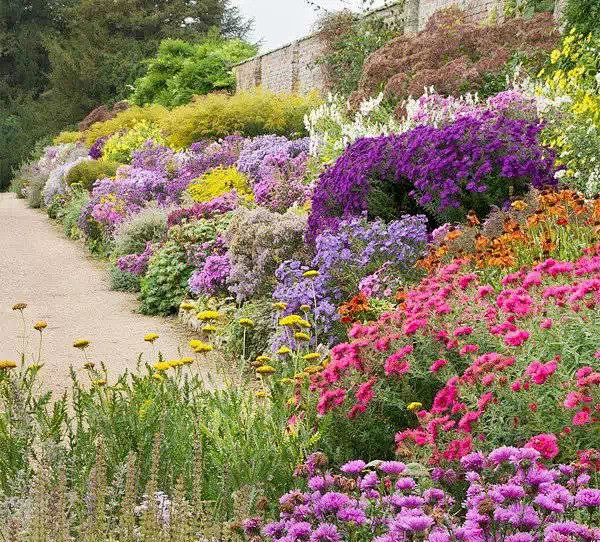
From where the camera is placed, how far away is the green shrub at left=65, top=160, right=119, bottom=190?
18219 mm

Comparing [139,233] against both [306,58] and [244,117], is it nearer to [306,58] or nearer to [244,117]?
[244,117]

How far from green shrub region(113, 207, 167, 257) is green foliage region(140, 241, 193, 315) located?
59.5 inches

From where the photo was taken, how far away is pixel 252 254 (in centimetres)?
771

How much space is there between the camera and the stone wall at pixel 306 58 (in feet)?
51.2

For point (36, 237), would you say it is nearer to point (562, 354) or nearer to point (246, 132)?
point (246, 132)

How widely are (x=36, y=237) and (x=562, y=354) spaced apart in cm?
1335

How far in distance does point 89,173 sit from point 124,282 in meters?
8.69

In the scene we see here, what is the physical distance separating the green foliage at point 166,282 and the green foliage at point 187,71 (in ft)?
Answer: 61.0

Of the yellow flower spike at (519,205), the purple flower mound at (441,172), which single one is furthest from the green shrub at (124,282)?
the yellow flower spike at (519,205)

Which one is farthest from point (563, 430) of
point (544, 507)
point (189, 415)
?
point (189, 415)

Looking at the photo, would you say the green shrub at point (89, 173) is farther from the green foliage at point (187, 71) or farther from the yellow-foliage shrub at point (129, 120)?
the green foliage at point (187, 71)

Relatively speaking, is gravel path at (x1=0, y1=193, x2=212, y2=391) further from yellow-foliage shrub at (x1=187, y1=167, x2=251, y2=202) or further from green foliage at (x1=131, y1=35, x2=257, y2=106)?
green foliage at (x1=131, y1=35, x2=257, y2=106)

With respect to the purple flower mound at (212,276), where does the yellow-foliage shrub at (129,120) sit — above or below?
above

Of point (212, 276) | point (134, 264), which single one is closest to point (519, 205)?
point (212, 276)
